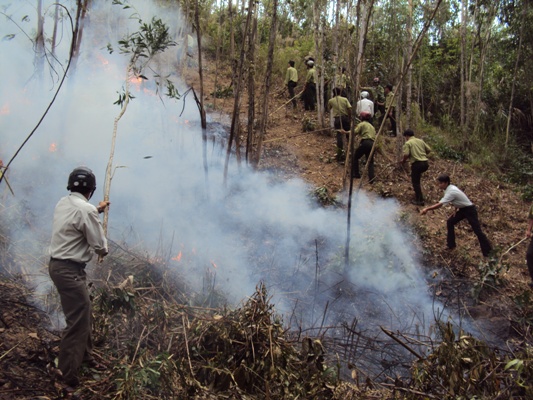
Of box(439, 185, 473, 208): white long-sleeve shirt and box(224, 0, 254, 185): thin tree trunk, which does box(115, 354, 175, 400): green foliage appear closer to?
box(224, 0, 254, 185): thin tree trunk

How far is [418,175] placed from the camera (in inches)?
395

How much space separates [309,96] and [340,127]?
3069mm

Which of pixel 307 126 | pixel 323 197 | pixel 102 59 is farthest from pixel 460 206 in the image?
pixel 102 59

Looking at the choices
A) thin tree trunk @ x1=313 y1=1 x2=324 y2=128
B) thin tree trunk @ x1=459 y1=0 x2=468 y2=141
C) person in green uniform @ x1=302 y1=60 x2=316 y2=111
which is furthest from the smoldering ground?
thin tree trunk @ x1=459 y1=0 x2=468 y2=141

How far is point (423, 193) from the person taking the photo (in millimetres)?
10961

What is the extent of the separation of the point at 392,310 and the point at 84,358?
13.4 ft

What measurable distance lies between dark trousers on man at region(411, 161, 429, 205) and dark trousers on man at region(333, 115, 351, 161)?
1714 millimetres

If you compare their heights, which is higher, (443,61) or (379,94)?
(443,61)

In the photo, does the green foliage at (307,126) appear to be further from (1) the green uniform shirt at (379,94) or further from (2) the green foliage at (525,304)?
(2) the green foliage at (525,304)

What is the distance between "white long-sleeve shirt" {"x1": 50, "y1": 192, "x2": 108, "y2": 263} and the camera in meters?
4.23

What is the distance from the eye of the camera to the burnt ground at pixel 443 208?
25.2ft

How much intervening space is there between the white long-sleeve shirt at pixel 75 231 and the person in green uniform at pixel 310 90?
9756mm

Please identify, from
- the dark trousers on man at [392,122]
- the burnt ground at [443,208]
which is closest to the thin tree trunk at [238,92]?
the burnt ground at [443,208]

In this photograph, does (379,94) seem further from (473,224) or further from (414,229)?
(473,224)
